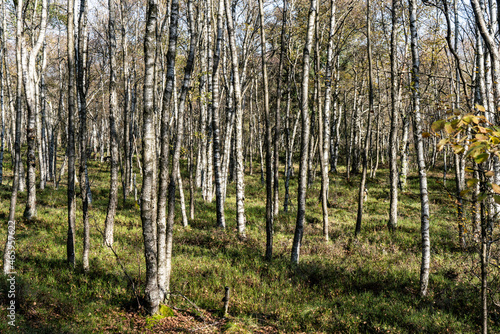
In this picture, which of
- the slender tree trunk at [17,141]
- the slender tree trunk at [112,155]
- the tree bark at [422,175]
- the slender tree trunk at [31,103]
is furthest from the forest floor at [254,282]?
the slender tree trunk at [31,103]

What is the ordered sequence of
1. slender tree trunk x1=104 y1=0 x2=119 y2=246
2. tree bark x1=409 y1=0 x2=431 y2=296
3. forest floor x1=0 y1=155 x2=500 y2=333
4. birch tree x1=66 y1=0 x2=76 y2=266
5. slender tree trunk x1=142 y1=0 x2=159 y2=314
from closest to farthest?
slender tree trunk x1=142 y1=0 x2=159 y2=314
forest floor x1=0 y1=155 x2=500 y2=333
birch tree x1=66 y1=0 x2=76 y2=266
tree bark x1=409 y1=0 x2=431 y2=296
slender tree trunk x1=104 y1=0 x2=119 y2=246

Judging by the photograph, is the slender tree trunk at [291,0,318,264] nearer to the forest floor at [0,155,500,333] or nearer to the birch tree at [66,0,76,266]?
the forest floor at [0,155,500,333]

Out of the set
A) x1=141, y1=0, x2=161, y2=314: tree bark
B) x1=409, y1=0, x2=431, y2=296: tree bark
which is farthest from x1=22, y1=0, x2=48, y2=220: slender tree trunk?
x1=409, y1=0, x2=431, y2=296: tree bark

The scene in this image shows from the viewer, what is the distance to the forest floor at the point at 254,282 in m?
5.52

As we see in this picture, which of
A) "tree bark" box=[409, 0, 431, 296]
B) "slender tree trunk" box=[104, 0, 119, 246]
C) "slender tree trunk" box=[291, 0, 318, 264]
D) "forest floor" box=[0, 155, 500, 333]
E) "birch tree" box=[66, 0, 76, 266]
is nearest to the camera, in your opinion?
"forest floor" box=[0, 155, 500, 333]

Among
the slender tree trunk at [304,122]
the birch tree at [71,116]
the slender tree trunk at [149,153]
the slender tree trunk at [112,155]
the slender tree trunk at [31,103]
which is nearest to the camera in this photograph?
the slender tree trunk at [149,153]

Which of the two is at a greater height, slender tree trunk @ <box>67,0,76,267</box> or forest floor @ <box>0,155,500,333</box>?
slender tree trunk @ <box>67,0,76,267</box>

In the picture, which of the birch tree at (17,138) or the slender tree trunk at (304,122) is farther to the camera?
the slender tree trunk at (304,122)

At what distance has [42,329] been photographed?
4820 millimetres

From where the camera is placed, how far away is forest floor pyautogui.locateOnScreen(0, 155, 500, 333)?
5.52 meters

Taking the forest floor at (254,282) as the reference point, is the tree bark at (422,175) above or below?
above

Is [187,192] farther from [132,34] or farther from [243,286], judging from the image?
[243,286]

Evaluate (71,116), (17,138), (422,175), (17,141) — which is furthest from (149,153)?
(422,175)

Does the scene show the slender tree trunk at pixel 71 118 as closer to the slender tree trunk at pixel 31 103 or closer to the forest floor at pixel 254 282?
the forest floor at pixel 254 282
